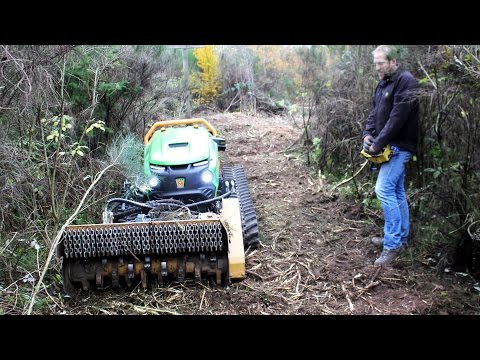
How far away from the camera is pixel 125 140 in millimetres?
5254

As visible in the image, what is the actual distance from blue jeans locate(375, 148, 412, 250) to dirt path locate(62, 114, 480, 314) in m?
0.21

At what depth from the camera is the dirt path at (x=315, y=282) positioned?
393 cm

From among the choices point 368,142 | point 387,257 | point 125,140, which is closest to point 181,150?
point 125,140

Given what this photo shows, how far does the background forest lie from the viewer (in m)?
Answer: 3.94

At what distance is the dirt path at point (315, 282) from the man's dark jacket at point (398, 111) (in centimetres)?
104

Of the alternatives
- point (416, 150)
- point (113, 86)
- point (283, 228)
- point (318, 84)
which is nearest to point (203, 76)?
point (318, 84)

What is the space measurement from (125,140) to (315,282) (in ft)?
8.23

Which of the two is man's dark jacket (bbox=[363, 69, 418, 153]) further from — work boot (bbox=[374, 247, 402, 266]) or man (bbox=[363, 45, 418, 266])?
work boot (bbox=[374, 247, 402, 266])

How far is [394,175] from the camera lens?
4445mm

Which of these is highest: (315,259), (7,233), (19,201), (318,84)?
(318,84)

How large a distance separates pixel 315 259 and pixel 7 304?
282 centimetres

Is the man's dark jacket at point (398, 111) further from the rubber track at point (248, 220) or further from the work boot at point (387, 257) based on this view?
the rubber track at point (248, 220)

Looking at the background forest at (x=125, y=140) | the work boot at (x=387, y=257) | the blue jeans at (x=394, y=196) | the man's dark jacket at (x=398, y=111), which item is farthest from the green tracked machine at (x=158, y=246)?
the man's dark jacket at (x=398, y=111)

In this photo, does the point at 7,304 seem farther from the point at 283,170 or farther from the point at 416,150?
the point at 283,170
